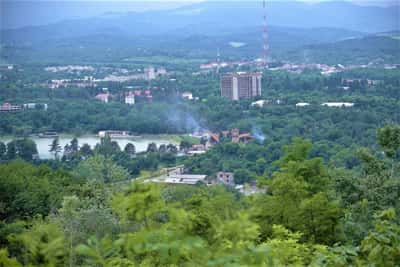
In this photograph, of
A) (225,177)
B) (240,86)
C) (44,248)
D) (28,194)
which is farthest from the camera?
(240,86)

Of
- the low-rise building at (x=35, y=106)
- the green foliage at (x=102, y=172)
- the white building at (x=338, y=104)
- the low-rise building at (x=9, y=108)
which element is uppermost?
the green foliage at (x=102, y=172)

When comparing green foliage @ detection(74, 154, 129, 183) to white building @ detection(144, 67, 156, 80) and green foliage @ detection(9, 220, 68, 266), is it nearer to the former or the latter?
green foliage @ detection(9, 220, 68, 266)

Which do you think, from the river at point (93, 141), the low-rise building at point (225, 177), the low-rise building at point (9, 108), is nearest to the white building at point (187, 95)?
the river at point (93, 141)

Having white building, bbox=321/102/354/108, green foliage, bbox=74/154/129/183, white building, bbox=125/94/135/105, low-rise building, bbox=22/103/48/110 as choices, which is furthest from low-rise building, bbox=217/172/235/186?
white building, bbox=125/94/135/105

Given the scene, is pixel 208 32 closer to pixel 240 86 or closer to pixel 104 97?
pixel 240 86

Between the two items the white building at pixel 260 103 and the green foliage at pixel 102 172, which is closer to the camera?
the green foliage at pixel 102 172

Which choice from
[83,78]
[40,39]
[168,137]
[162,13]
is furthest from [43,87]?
[162,13]

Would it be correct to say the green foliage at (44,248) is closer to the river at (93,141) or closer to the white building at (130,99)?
the river at (93,141)

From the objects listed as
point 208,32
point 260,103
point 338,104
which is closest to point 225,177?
point 338,104

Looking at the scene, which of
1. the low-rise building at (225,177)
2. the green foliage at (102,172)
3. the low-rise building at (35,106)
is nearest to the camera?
the green foliage at (102,172)

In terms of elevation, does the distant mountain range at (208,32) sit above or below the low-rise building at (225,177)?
above
